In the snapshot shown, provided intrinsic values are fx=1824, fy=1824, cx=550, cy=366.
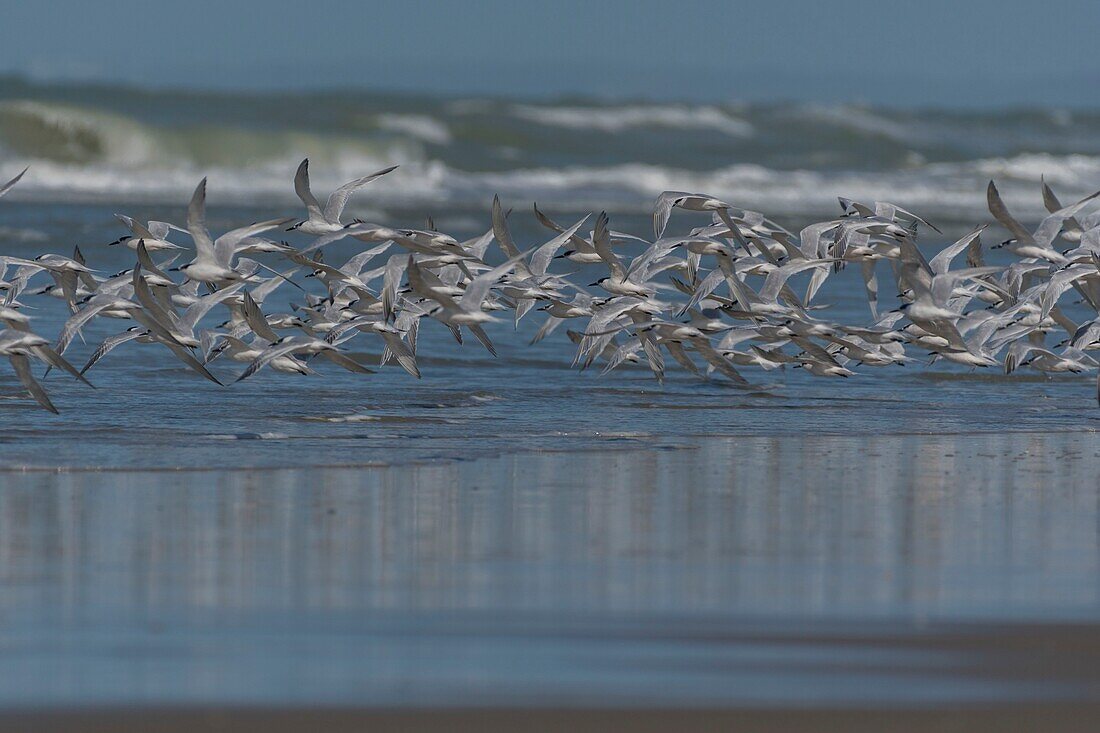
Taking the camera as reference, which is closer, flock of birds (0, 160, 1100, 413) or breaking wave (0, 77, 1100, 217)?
Result: flock of birds (0, 160, 1100, 413)

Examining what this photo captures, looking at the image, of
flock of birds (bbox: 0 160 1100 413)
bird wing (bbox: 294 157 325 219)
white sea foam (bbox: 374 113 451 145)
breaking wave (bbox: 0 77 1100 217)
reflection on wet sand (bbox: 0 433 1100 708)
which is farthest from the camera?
white sea foam (bbox: 374 113 451 145)

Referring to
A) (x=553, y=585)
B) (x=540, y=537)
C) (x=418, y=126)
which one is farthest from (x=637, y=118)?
(x=553, y=585)

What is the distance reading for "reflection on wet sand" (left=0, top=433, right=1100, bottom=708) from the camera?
536cm

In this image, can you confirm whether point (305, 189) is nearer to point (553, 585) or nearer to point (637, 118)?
point (553, 585)

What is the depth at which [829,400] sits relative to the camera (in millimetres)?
12375

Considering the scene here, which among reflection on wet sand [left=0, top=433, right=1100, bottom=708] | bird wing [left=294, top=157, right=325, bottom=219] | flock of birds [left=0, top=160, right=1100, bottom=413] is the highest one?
bird wing [left=294, top=157, right=325, bottom=219]

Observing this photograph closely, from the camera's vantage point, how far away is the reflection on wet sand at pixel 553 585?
17.6 feet

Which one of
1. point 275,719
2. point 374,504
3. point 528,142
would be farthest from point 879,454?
point 528,142

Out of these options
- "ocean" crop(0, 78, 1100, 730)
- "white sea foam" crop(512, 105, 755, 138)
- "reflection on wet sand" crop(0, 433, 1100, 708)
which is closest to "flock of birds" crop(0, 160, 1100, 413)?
"ocean" crop(0, 78, 1100, 730)

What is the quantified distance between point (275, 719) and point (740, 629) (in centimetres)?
170

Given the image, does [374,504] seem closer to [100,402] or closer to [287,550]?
[287,550]

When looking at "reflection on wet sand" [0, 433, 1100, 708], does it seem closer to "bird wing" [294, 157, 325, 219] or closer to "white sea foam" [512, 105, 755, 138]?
"bird wing" [294, 157, 325, 219]

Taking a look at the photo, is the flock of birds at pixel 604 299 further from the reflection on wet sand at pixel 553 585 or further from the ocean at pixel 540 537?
the reflection on wet sand at pixel 553 585

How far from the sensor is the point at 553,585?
21.3 ft
